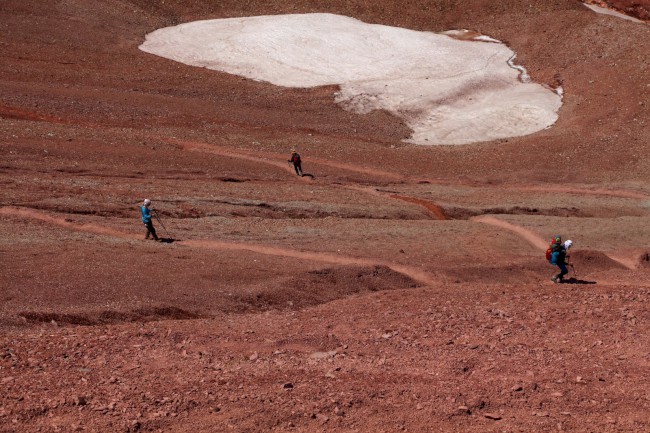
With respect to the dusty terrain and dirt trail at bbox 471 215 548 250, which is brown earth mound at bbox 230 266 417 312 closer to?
the dusty terrain

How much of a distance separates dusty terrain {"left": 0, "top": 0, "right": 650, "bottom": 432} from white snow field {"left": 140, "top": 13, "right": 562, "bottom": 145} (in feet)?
6.53

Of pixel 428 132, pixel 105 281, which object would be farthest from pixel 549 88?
pixel 105 281

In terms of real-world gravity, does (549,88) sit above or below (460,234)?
above

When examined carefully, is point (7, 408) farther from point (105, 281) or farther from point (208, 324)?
point (105, 281)

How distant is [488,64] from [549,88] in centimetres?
626

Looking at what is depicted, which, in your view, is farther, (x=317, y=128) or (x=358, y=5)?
(x=358, y=5)

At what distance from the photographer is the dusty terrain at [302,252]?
18.2 metres

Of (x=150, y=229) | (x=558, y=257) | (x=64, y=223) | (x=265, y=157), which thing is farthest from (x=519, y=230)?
(x=64, y=223)

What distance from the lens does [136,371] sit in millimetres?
18859

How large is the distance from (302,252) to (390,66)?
39044 millimetres

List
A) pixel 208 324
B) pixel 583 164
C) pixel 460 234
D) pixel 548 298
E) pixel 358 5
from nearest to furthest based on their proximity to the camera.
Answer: pixel 208 324 < pixel 548 298 < pixel 460 234 < pixel 583 164 < pixel 358 5

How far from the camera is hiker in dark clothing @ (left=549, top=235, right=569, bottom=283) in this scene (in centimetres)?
2911

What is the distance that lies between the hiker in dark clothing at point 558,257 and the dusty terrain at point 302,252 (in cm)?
97

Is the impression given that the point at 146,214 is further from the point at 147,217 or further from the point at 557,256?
the point at 557,256
